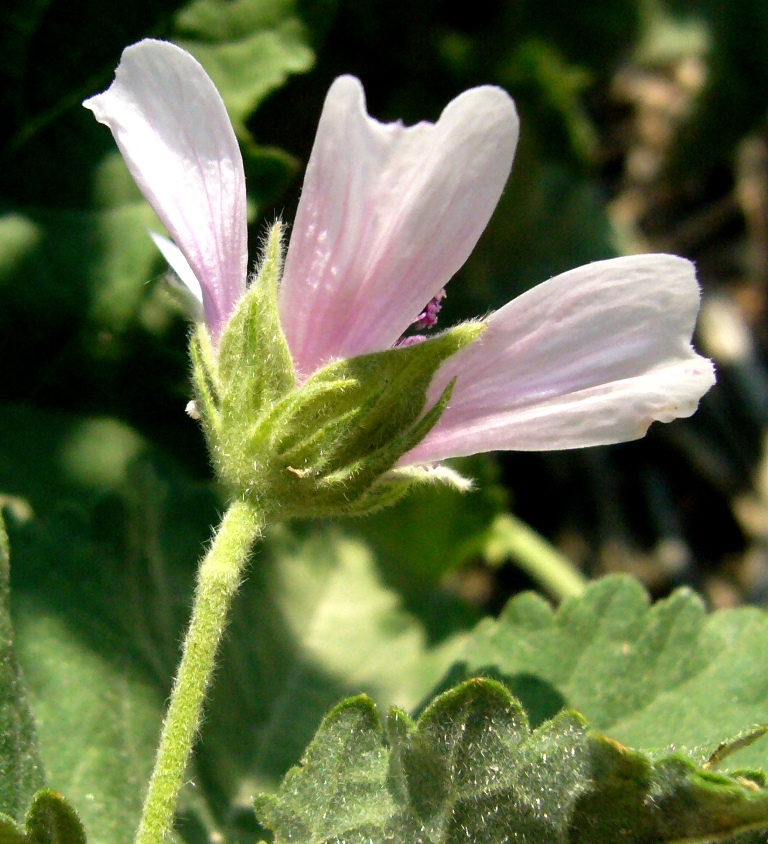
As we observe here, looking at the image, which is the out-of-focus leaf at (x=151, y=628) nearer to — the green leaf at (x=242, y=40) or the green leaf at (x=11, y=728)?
the green leaf at (x=11, y=728)

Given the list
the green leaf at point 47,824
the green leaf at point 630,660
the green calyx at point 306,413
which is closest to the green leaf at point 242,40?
the green calyx at point 306,413

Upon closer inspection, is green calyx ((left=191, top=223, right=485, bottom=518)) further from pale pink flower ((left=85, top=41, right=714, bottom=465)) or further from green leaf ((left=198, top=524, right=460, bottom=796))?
green leaf ((left=198, top=524, right=460, bottom=796))

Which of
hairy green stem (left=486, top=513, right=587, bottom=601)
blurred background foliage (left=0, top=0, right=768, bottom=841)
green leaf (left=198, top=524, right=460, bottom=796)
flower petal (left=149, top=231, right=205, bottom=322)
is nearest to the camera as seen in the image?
flower petal (left=149, top=231, right=205, bottom=322)

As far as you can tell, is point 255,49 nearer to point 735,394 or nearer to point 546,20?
point 546,20

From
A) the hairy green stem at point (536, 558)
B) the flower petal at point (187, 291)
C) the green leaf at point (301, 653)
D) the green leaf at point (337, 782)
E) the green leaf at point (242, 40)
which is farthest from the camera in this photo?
the hairy green stem at point (536, 558)

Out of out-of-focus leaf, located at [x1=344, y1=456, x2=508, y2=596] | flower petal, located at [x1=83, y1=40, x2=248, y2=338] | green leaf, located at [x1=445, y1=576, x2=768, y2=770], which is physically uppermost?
flower petal, located at [x1=83, y1=40, x2=248, y2=338]

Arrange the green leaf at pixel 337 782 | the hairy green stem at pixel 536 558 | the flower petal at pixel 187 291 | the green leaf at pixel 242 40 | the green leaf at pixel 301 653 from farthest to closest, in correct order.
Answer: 1. the hairy green stem at pixel 536 558
2. the green leaf at pixel 242 40
3. the green leaf at pixel 301 653
4. the flower petal at pixel 187 291
5. the green leaf at pixel 337 782

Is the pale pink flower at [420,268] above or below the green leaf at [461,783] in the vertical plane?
above

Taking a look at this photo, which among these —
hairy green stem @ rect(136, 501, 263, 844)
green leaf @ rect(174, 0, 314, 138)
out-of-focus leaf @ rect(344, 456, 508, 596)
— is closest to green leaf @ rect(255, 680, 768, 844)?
hairy green stem @ rect(136, 501, 263, 844)
